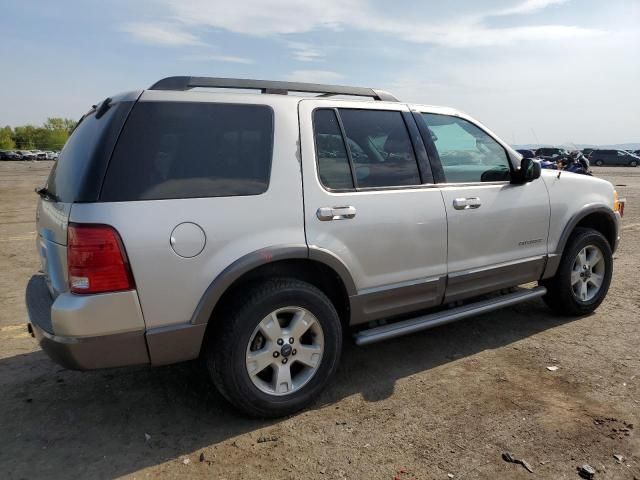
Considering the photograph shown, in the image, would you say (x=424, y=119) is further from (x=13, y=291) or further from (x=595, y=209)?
(x=13, y=291)

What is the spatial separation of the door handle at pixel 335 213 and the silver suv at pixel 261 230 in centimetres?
1

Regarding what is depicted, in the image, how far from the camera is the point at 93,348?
255cm

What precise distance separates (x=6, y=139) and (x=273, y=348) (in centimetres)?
12323

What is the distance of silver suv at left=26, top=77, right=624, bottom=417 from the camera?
8.36ft

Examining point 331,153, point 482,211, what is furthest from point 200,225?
point 482,211

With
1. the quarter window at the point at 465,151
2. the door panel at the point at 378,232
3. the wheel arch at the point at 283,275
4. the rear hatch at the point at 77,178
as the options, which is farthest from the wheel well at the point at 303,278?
the quarter window at the point at 465,151

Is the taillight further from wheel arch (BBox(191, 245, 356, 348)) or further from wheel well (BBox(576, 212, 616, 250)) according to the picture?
wheel well (BBox(576, 212, 616, 250))

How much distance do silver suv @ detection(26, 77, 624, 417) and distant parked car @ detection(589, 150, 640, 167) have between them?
1978 inches

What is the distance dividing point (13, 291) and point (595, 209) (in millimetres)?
6158

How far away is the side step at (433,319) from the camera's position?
338 centimetres

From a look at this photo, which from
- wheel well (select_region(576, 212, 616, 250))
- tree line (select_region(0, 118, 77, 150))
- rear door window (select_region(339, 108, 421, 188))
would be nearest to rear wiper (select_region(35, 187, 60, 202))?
rear door window (select_region(339, 108, 421, 188))

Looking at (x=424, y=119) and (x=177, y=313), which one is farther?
(x=424, y=119)

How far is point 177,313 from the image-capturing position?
8.84 ft

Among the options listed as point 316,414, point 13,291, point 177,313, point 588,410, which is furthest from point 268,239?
point 13,291
